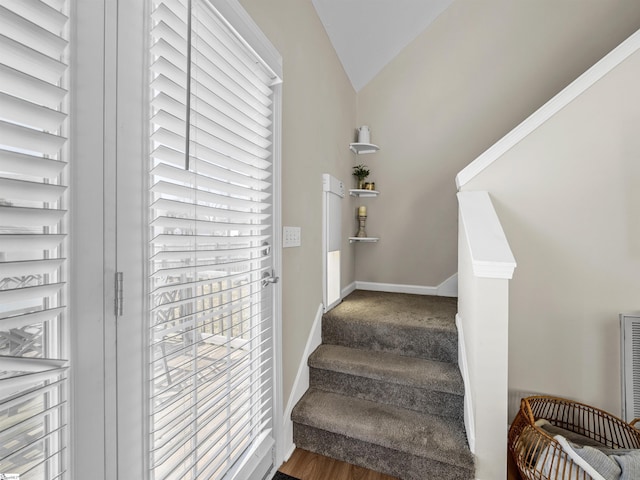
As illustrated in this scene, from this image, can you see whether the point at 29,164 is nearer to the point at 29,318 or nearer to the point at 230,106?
the point at 29,318

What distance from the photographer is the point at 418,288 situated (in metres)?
3.03

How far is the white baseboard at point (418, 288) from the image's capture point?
2.90 metres

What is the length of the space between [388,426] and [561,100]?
6.87 feet

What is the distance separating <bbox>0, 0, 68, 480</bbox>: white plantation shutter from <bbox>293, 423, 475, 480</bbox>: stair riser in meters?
1.31

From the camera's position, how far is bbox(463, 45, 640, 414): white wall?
5.31 ft

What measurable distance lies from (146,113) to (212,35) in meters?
0.45

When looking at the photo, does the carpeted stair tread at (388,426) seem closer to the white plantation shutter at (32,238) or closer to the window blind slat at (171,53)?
the white plantation shutter at (32,238)

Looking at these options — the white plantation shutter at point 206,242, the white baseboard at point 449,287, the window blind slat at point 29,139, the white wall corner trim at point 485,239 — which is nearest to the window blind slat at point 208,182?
the white plantation shutter at point 206,242

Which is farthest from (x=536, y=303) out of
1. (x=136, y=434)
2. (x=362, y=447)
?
(x=136, y=434)

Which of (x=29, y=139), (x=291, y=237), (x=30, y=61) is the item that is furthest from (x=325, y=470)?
(x=30, y=61)

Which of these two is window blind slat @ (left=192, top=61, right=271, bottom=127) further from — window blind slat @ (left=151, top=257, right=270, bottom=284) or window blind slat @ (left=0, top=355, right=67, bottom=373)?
window blind slat @ (left=0, top=355, right=67, bottom=373)

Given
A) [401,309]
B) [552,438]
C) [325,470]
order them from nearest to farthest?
[552,438], [325,470], [401,309]

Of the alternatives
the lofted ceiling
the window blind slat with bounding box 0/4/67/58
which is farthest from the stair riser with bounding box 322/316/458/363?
the lofted ceiling

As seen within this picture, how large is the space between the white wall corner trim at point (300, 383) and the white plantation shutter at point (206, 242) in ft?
0.88
